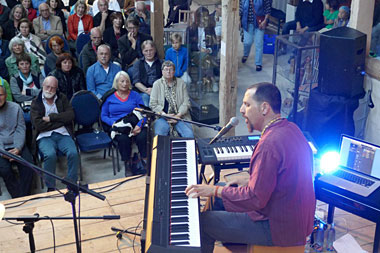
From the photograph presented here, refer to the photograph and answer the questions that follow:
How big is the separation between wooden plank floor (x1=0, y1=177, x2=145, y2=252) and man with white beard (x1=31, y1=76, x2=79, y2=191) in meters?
0.76

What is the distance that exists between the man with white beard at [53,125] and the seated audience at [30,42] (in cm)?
199

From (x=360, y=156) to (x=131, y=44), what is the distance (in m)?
4.21

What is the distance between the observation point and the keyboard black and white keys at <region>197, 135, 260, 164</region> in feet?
12.5

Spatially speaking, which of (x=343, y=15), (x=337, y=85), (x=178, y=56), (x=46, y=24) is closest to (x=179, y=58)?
(x=178, y=56)

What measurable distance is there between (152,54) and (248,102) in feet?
11.9

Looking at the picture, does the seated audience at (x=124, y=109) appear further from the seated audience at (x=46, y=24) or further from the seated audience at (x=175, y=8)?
the seated audience at (x=175, y=8)

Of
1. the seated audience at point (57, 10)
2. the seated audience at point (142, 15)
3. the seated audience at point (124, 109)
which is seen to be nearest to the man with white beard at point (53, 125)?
the seated audience at point (124, 109)

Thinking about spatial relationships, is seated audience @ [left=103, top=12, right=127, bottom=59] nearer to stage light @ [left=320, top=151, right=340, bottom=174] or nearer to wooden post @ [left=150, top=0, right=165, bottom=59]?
wooden post @ [left=150, top=0, right=165, bottom=59]

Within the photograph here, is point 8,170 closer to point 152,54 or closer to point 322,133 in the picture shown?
point 152,54

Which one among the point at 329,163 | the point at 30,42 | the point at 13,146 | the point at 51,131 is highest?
the point at 30,42

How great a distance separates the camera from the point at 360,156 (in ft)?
12.0

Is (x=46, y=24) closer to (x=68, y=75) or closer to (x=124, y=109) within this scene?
(x=68, y=75)

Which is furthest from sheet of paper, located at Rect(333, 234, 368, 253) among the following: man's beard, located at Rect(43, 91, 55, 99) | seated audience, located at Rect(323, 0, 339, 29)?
seated audience, located at Rect(323, 0, 339, 29)

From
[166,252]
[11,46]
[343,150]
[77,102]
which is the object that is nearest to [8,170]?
[77,102]
